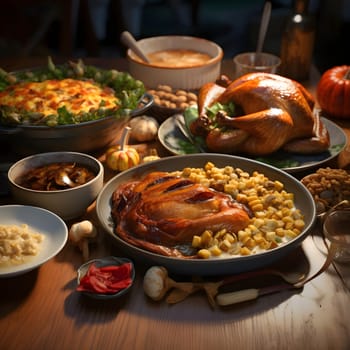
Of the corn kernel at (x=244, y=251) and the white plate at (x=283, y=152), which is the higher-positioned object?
the corn kernel at (x=244, y=251)

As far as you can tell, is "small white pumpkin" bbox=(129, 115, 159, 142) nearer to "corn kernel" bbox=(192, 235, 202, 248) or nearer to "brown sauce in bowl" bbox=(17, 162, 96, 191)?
"brown sauce in bowl" bbox=(17, 162, 96, 191)

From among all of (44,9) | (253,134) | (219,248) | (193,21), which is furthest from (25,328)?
(193,21)

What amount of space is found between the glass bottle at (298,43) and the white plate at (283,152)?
1.92 feet

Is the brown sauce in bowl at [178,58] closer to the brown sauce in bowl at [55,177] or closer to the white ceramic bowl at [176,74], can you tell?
the white ceramic bowl at [176,74]

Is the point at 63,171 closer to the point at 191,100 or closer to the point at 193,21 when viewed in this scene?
the point at 191,100

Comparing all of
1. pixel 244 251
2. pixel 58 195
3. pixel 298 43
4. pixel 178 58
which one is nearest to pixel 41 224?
pixel 58 195

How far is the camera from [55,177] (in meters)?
1.55

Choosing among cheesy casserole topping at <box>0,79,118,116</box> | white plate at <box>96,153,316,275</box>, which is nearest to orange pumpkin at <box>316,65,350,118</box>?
white plate at <box>96,153,316,275</box>

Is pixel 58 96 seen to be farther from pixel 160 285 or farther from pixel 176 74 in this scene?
pixel 160 285

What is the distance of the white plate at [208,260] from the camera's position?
1.26 meters

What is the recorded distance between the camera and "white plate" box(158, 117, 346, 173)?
1818 millimetres

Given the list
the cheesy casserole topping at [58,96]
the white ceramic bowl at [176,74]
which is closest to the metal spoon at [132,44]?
the white ceramic bowl at [176,74]

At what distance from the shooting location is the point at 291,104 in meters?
1.90

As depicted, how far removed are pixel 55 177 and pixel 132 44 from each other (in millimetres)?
995
